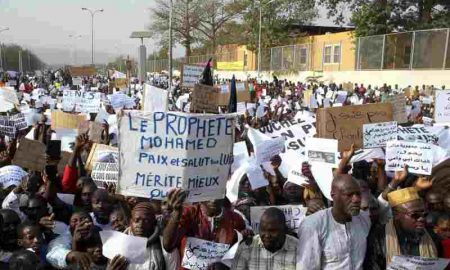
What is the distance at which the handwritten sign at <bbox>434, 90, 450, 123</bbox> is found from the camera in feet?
23.2

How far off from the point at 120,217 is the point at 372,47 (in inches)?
961

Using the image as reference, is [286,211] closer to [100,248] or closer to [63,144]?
[100,248]

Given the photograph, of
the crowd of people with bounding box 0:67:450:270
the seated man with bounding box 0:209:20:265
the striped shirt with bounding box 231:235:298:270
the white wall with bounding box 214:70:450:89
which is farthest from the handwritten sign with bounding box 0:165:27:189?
the white wall with bounding box 214:70:450:89

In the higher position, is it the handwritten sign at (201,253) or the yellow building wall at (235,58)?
the yellow building wall at (235,58)

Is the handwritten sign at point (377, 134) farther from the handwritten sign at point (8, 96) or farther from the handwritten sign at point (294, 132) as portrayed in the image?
the handwritten sign at point (8, 96)

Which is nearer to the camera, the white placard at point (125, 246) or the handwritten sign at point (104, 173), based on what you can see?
the white placard at point (125, 246)

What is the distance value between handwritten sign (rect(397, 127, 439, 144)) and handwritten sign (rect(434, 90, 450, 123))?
1312 millimetres

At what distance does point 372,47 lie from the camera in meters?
26.2

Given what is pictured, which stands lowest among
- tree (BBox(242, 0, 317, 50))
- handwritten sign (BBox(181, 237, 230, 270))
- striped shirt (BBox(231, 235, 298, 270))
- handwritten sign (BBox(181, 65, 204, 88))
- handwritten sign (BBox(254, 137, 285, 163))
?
handwritten sign (BBox(181, 237, 230, 270))

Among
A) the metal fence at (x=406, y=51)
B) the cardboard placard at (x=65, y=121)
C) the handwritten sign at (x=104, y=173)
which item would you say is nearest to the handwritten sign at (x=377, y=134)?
the handwritten sign at (x=104, y=173)

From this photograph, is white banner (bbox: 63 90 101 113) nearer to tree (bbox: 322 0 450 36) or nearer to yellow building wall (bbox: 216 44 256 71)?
tree (bbox: 322 0 450 36)

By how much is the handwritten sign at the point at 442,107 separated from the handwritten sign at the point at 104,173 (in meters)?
4.41

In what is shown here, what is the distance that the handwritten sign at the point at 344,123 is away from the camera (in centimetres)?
559

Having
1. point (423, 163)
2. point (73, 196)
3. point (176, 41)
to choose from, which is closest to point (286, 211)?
point (423, 163)
